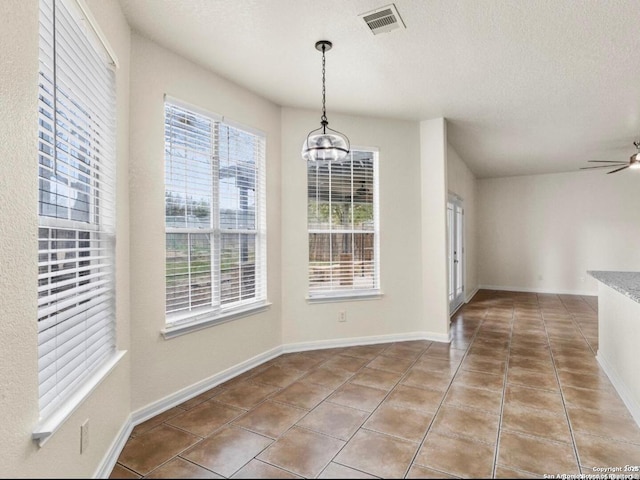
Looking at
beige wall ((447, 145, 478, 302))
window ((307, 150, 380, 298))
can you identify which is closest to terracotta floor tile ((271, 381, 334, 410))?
window ((307, 150, 380, 298))

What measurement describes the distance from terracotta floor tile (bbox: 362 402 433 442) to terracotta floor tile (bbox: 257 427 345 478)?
13.5 inches

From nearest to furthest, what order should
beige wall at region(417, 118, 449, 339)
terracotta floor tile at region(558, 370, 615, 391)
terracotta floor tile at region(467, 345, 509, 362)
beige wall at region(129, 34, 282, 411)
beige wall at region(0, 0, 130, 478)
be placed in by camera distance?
beige wall at region(0, 0, 130, 478), beige wall at region(129, 34, 282, 411), terracotta floor tile at region(558, 370, 615, 391), terracotta floor tile at region(467, 345, 509, 362), beige wall at region(417, 118, 449, 339)

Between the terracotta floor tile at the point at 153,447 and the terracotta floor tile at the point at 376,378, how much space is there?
1.48 m

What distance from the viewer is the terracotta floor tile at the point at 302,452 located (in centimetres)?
201

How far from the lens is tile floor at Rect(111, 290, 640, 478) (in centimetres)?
206

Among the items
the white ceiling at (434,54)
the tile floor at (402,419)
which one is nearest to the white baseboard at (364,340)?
the tile floor at (402,419)

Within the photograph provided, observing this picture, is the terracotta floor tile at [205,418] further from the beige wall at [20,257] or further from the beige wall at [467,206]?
the beige wall at [467,206]

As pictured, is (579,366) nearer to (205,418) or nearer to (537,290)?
(205,418)

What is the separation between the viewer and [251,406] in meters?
2.79

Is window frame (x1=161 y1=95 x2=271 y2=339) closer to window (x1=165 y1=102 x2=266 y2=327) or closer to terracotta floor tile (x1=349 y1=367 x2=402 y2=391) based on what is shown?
window (x1=165 y1=102 x2=266 y2=327)

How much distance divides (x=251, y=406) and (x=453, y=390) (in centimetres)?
164

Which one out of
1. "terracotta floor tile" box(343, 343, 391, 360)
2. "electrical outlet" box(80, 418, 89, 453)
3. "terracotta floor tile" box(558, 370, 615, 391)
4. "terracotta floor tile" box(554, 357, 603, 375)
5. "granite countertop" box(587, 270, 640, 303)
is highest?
"granite countertop" box(587, 270, 640, 303)

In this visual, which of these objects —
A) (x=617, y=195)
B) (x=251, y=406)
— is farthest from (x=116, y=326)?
(x=617, y=195)

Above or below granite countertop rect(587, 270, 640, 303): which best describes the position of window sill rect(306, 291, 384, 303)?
below
